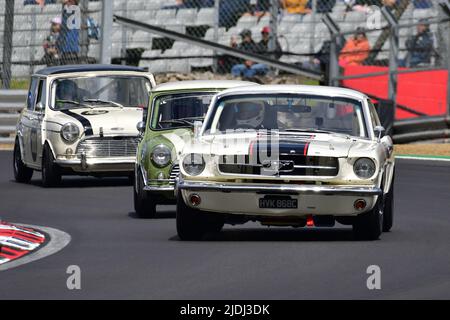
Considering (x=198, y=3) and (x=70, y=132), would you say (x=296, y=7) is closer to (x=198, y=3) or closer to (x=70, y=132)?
(x=198, y=3)

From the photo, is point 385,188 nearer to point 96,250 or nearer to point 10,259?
point 96,250

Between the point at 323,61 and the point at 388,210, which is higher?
the point at 323,61

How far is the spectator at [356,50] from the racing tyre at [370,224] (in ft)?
51.7

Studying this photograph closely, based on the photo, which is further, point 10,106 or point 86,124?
point 10,106

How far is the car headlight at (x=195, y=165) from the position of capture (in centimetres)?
1252

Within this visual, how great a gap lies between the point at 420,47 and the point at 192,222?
1535 cm

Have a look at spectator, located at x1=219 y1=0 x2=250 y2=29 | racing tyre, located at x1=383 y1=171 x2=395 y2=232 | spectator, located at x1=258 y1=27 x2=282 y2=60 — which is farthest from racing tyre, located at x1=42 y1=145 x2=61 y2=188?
spectator, located at x1=258 y1=27 x2=282 y2=60

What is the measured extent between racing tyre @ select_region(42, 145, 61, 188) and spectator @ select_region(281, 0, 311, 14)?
9133 millimetres

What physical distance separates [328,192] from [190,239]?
1.33 m

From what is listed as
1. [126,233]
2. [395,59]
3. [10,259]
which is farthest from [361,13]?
[10,259]

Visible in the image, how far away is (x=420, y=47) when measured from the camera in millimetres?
27328

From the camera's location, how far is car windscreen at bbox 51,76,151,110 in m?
20.4

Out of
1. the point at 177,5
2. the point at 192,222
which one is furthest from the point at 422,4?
the point at 192,222

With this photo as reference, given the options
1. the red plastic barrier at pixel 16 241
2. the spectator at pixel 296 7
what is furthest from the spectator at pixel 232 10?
the red plastic barrier at pixel 16 241
